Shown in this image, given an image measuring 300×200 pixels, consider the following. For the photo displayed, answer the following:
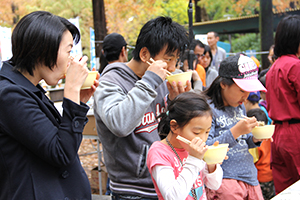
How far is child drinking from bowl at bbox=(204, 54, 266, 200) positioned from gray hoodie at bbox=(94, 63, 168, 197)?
0.59 meters

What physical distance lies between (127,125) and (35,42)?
27.3 inches

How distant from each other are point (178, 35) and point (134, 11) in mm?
14650

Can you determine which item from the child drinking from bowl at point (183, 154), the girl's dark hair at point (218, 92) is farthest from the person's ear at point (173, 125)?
the girl's dark hair at point (218, 92)

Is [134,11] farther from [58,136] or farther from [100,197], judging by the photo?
[58,136]

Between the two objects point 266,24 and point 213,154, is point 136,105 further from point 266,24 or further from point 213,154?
point 266,24

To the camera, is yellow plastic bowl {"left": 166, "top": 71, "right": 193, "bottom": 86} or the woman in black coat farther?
yellow plastic bowl {"left": 166, "top": 71, "right": 193, "bottom": 86}

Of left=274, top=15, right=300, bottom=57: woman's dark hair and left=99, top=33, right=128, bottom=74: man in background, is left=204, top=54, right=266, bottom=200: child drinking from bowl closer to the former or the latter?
left=274, top=15, right=300, bottom=57: woman's dark hair

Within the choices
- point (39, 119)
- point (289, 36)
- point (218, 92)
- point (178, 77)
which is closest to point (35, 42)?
point (39, 119)

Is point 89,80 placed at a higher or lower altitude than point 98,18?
lower

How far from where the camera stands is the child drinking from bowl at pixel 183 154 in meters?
1.45

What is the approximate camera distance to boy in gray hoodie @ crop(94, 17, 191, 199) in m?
1.64

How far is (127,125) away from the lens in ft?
5.32

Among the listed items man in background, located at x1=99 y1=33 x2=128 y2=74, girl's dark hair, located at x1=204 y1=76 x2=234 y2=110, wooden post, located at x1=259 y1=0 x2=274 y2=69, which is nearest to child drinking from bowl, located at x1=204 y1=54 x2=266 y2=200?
girl's dark hair, located at x1=204 y1=76 x2=234 y2=110

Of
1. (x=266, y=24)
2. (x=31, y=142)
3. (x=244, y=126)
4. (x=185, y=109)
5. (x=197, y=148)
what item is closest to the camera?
(x=31, y=142)
